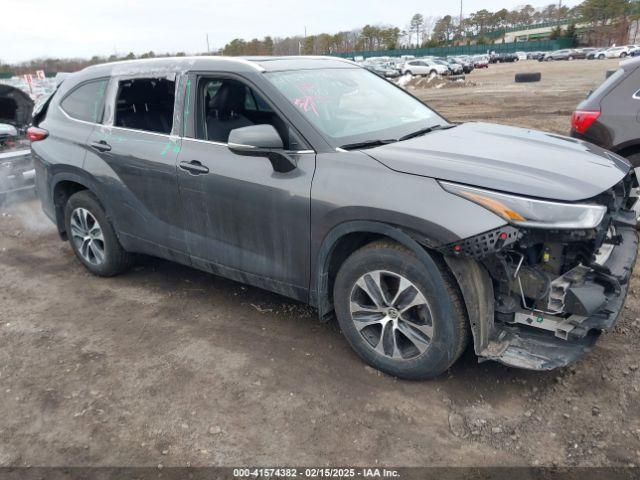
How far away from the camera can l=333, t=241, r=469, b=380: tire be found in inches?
112

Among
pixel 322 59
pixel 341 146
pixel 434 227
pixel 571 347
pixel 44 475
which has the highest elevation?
pixel 322 59

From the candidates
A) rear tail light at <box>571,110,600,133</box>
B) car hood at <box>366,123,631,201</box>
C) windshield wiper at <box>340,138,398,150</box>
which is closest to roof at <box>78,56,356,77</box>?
windshield wiper at <box>340,138,398,150</box>

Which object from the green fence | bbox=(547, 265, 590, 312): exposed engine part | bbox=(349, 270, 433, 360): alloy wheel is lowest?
bbox=(349, 270, 433, 360): alloy wheel

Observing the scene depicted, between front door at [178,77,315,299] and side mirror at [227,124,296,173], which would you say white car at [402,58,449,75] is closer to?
front door at [178,77,315,299]

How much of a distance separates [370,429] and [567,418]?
1.04 metres

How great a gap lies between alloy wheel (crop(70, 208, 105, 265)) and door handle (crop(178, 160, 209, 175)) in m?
1.34

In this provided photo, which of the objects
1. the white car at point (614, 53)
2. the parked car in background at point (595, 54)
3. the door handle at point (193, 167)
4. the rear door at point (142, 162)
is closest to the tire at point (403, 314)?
the door handle at point (193, 167)

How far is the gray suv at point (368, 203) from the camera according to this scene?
2750 millimetres

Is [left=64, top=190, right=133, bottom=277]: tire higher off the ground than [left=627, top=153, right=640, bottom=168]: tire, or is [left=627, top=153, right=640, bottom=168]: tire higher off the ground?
[left=627, top=153, right=640, bottom=168]: tire

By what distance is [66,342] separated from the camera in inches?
153

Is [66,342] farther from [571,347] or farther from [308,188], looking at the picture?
[571,347]

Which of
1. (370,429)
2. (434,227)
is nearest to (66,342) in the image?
(370,429)

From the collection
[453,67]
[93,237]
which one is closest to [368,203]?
[93,237]

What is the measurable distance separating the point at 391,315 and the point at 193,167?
1.71 metres
